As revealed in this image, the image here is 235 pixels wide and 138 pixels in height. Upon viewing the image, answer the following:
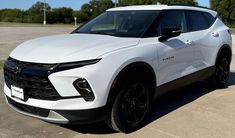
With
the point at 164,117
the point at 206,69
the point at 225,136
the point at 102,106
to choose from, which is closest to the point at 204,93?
the point at 206,69

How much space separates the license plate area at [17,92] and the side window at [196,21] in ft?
10.2

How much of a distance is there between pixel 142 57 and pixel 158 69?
44cm

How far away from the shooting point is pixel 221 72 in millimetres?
7508

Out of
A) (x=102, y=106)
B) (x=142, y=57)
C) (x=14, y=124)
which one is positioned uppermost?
(x=142, y=57)

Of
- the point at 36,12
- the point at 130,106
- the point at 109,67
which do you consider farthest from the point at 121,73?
the point at 36,12

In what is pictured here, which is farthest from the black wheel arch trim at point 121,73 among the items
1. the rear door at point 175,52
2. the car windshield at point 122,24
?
the car windshield at point 122,24

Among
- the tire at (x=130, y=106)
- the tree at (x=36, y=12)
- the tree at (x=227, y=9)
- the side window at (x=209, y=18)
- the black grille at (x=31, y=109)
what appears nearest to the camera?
the black grille at (x=31, y=109)

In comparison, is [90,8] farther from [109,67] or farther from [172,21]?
[109,67]

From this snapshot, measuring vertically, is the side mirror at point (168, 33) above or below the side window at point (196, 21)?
below

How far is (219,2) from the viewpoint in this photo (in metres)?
47.2

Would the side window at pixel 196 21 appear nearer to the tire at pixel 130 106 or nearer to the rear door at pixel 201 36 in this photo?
the rear door at pixel 201 36

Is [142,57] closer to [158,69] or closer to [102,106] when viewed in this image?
[158,69]

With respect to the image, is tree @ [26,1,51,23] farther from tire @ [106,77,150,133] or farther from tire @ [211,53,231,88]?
tire @ [106,77,150,133]

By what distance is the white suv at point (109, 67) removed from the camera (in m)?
4.31
